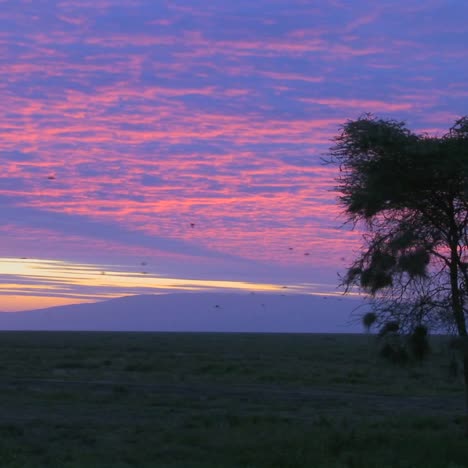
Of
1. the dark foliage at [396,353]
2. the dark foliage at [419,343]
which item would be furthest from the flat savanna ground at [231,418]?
the dark foliage at [396,353]

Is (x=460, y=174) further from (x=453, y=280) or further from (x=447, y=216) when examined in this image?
(x=453, y=280)

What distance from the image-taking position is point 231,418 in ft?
74.6

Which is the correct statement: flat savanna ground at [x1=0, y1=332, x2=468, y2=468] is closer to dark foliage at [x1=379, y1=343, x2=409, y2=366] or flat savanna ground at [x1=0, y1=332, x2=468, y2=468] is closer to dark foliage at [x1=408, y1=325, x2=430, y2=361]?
dark foliage at [x1=408, y1=325, x2=430, y2=361]

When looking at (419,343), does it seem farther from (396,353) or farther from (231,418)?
(231,418)

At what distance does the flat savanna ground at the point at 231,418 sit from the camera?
52.4 feet

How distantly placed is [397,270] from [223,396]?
1540 cm

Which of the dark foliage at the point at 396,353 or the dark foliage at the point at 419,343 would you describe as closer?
the dark foliage at the point at 419,343

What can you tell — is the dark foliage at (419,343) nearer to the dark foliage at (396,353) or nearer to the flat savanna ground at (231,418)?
the dark foliage at (396,353)

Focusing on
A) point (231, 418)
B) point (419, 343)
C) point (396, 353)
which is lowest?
point (231, 418)

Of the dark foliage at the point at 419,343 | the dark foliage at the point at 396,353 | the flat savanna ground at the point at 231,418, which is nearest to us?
the flat savanna ground at the point at 231,418

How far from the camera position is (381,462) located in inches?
601

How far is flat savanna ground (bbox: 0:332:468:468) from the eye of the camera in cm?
1598

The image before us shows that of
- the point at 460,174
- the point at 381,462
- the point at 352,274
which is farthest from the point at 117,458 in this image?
the point at 460,174

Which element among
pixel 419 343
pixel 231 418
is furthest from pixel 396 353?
pixel 231 418
